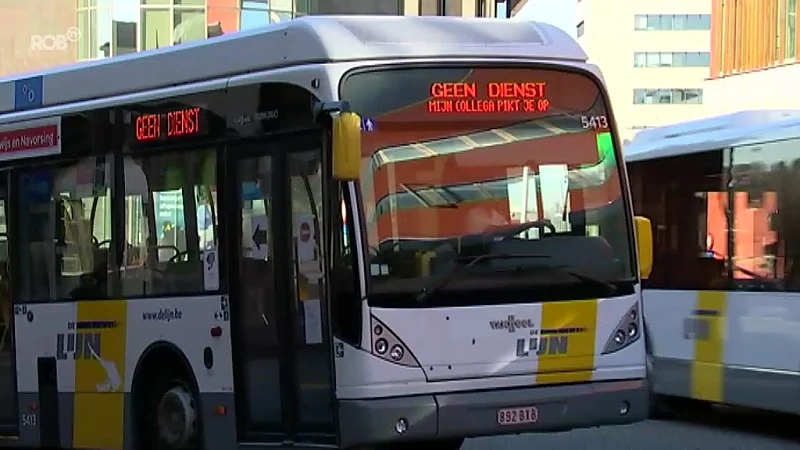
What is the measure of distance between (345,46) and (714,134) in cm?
633

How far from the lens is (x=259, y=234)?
9422mm

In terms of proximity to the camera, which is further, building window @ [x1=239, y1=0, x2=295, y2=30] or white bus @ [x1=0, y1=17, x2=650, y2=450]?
building window @ [x1=239, y1=0, x2=295, y2=30]

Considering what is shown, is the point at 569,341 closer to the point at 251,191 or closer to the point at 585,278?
the point at 585,278

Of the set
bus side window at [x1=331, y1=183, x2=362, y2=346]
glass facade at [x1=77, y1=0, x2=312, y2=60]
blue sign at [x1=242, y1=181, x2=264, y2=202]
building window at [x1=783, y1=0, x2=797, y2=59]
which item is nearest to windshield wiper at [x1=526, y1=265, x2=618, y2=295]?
bus side window at [x1=331, y1=183, x2=362, y2=346]

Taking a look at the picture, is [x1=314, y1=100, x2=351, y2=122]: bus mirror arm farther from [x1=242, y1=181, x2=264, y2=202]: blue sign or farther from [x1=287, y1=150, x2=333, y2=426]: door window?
[x1=242, y1=181, x2=264, y2=202]: blue sign

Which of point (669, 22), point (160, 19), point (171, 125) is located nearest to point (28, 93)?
point (171, 125)

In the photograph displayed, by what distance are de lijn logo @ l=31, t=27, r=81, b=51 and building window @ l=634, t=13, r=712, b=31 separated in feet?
234

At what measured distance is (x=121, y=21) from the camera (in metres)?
37.7

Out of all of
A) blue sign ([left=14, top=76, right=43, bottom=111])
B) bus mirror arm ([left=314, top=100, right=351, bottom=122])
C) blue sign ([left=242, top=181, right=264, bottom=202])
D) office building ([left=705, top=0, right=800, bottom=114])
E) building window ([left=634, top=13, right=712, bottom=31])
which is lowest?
blue sign ([left=242, top=181, right=264, bottom=202])

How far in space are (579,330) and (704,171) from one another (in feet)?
18.3

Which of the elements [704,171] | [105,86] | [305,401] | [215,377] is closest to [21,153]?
[105,86]

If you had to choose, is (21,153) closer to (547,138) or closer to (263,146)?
(263,146)

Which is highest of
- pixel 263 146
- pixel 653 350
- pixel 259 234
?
pixel 263 146

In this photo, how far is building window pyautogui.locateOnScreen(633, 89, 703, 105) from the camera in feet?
344
